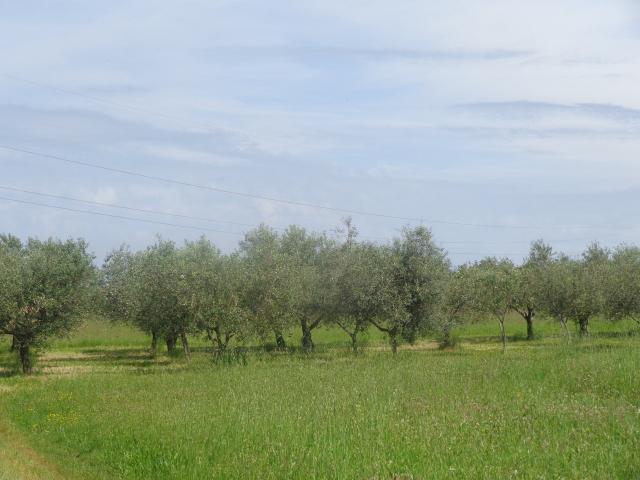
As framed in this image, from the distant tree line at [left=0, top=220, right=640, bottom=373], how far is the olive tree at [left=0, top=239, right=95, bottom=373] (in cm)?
7

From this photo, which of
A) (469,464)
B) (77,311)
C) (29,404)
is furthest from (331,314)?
(469,464)

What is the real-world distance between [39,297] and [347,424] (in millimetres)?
29975

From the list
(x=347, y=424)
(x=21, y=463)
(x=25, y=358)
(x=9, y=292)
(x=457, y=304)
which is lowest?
(x=21, y=463)

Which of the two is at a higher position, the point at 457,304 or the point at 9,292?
the point at 9,292

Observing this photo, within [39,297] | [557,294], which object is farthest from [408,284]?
[39,297]

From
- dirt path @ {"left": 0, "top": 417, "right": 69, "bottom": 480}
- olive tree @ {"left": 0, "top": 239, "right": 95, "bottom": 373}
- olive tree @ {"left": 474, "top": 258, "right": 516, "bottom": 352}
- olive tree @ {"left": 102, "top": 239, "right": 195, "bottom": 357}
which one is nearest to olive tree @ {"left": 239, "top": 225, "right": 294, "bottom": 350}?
olive tree @ {"left": 102, "top": 239, "right": 195, "bottom": 357}

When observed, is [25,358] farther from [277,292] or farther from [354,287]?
[354,287]

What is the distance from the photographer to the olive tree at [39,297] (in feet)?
137

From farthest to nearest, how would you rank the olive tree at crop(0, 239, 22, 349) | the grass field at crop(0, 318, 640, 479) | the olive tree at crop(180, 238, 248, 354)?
the olive tree at crop(180, 238, 248, 354)
the olive tree at crop(0, 239, 22, 349)
the grass field at crop(0, 318, 640, 479)

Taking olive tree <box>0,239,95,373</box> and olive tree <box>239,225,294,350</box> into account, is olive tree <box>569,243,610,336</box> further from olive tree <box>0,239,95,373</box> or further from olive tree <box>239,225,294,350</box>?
olive tree <box>0,239,95,373</box>

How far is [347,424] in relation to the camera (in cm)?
1719

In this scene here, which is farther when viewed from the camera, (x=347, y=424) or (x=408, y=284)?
(x=408, y=284)

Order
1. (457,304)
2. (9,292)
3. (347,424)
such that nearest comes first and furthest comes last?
(347,424), (9,292), (457,304)

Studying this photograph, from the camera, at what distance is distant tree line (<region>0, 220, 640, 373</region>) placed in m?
43.1
